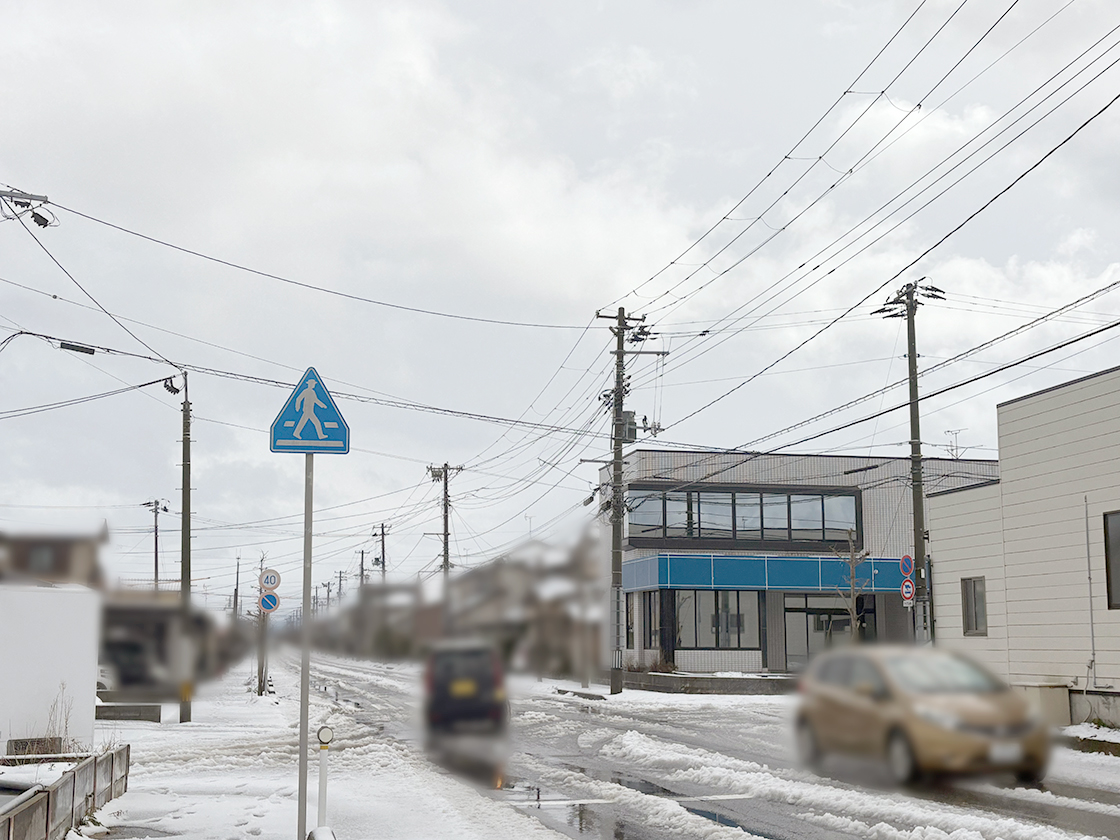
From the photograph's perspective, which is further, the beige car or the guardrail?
the guardrail

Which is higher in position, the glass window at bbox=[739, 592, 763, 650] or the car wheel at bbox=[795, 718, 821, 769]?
the glass window at bbox=[739, 592, 763, 650]

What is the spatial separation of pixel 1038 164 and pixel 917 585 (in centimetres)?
116

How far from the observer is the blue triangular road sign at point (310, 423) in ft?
10.7

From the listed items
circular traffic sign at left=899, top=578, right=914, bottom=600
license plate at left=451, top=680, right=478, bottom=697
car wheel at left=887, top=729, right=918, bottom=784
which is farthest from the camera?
circular traffic sign at left=899, top=578, right=914, bottom=600

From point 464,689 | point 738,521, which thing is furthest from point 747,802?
point 464,689

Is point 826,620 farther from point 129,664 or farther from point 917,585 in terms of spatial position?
point 129,664

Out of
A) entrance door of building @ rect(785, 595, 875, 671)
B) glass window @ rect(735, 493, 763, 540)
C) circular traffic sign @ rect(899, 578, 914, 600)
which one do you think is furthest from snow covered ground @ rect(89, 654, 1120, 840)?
circular traffic sign @ rect(899, 578, 914, 600)

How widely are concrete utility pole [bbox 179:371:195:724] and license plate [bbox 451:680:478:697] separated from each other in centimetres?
56

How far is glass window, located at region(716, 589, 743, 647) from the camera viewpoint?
10.5 feet

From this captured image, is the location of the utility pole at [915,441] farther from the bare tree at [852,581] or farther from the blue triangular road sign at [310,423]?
the blue triangular road sign at [310,423]

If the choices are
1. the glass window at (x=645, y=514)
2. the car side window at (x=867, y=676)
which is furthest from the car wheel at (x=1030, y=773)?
the glass window at (x=645, y=514)

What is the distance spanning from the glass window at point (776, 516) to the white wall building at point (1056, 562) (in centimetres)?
52

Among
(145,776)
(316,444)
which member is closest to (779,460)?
(316,444)

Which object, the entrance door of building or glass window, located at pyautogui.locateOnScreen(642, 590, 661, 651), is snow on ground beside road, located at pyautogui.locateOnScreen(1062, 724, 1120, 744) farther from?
glass window, located at pyautogui.locateOnScreen(642, 590, 661, 651)
